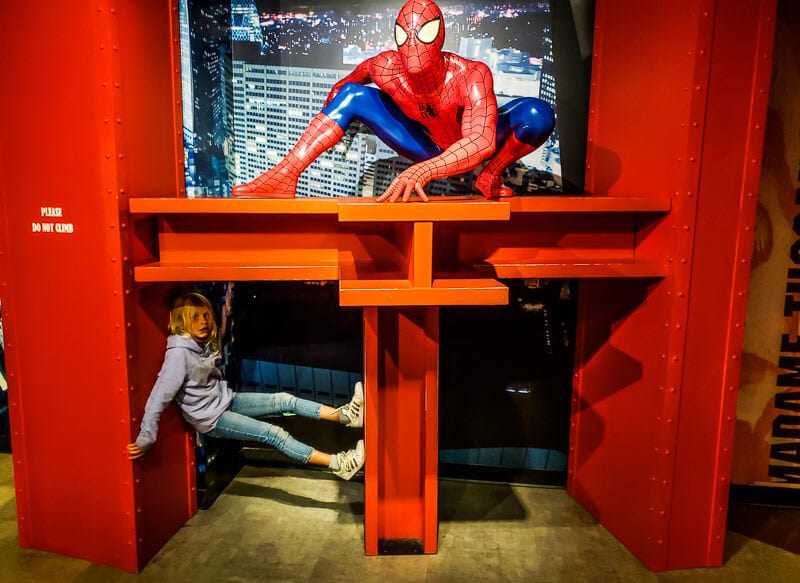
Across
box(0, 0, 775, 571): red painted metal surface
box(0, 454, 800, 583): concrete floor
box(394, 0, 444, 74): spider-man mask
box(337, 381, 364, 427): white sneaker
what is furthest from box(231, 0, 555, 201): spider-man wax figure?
box(0, 454, 800, 583): concrete floor

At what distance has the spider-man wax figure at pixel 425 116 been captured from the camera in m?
2.73

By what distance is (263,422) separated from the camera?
3.34 metres

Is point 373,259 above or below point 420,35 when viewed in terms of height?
below

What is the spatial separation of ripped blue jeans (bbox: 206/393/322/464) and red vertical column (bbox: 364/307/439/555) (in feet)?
1.42

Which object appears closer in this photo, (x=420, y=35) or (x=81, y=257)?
(x=420, y=35)

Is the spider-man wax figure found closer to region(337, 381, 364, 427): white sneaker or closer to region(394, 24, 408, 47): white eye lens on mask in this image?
region(394, 24, 408, 47): white eye lens on mask

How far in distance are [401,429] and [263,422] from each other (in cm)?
75

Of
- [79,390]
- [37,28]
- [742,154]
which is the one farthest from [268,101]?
[742,154]

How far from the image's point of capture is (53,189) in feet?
9.18

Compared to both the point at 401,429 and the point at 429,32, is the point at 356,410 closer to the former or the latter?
the point at 401,429

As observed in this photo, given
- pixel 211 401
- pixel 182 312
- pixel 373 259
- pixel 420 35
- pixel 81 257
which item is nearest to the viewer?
pixel 420 35

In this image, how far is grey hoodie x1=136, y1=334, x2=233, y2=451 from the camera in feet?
9.73

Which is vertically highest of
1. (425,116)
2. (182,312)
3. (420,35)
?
(420,35)

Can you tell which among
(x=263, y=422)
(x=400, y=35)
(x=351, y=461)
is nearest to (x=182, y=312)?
(x=263, y=422)
